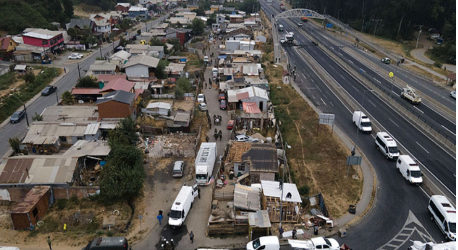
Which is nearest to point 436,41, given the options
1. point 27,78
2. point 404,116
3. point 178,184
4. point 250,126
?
point 404,116

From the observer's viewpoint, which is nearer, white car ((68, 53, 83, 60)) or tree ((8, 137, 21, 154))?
tree ((8, 137, 21, 154))

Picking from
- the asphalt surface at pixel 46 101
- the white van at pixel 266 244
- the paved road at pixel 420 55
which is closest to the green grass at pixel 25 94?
the asphalt surface at pixel 46 101

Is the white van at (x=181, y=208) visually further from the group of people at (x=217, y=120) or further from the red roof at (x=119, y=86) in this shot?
the red roof at (x=119, y=86)

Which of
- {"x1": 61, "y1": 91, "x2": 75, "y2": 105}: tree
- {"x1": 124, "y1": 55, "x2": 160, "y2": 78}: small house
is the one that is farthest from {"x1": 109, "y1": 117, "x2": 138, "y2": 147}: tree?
{"x1": 124, "y1": 55, "x2": 160, "y2": 78}: small house

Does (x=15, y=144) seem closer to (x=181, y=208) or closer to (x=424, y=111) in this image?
(x=181, y=208)

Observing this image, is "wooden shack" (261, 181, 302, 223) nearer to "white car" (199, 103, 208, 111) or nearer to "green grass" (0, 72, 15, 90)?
"white car" (199, 103, 208, 111)

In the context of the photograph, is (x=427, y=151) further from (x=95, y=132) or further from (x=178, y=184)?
(x=95, y=132)
